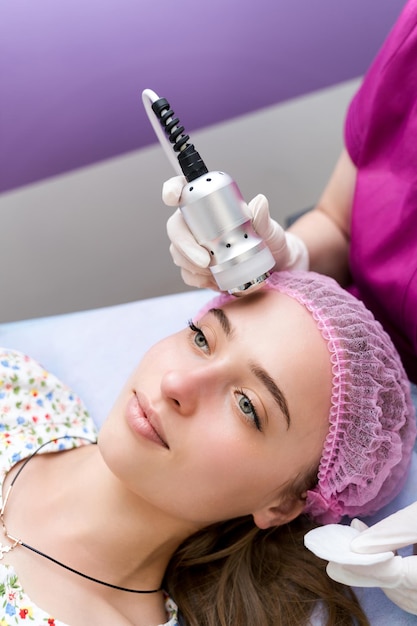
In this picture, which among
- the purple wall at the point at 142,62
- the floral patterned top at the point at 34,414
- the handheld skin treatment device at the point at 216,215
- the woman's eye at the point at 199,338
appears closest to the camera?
the handheld skin treatment device at the point at 216,215

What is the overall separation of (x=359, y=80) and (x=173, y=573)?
135 cm

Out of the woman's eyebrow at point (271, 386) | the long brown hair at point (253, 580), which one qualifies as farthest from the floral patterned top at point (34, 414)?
the woman's eyebrow at point (271, 386)

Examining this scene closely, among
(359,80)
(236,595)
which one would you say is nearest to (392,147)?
(359,80)

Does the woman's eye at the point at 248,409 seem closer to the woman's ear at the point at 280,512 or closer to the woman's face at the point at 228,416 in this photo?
the woman's face at the point at 228,416

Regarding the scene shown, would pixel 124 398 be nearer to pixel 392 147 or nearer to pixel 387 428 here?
pixel 387 428

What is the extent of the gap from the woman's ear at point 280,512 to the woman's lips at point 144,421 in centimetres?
24

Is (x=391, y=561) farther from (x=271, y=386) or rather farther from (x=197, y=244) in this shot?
(x=197, y=244)

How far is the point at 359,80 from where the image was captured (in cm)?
174

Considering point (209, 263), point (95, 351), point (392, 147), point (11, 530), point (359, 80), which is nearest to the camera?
point (209, 263)

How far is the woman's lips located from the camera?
1.01 meters

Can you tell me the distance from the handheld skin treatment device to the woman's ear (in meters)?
0.39

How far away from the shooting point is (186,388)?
98 cm

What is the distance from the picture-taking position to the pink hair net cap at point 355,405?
1.03m

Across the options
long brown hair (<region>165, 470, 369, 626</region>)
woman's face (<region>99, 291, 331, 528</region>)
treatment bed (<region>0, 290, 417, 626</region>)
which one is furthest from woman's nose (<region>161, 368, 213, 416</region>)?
treatment bed (<region>0, 290, 417, 626</region>)
